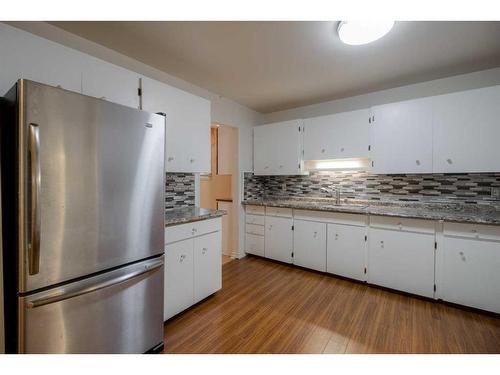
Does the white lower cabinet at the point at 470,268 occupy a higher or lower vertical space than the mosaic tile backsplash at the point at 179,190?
lower

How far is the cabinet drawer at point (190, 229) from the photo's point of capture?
1875 mm

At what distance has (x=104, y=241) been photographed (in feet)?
4.08

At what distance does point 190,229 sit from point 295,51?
1866 millimetres

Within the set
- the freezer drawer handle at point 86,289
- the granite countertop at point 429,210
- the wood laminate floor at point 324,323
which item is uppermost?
the granite countertop at point 429,210

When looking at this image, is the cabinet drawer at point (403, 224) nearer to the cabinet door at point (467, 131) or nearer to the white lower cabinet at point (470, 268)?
the white lower cabinet at point (470, 268)

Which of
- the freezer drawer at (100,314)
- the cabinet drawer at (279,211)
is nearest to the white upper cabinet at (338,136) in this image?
the cabinet drawer at (279,211)

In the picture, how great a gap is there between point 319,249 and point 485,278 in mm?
1503

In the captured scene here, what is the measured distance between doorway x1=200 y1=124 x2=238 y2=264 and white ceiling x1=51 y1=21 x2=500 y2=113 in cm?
99

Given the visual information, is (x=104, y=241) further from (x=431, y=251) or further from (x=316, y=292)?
(x=431, y=251)

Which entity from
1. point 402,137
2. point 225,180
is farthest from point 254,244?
point 402,137

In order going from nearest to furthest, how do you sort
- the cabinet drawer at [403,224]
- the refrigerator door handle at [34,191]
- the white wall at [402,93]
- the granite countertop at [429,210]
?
the refrigerator door handle at [34,191] < the granite countertop at [429,210] < the cabinet drawer at [403,224] < the white wall at [402,93]

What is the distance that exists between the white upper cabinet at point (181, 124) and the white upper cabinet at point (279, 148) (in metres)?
1.38
